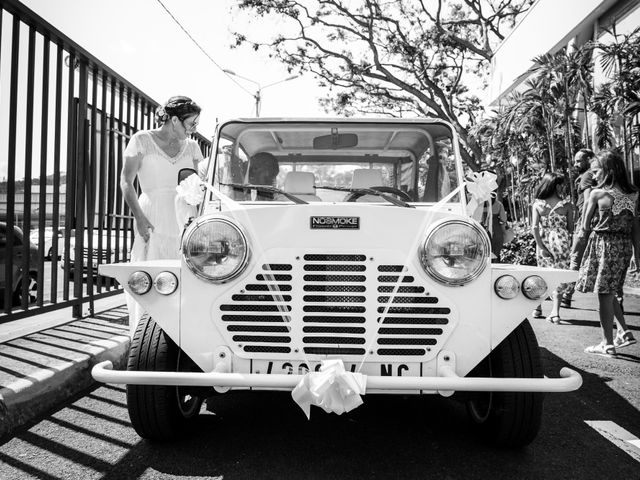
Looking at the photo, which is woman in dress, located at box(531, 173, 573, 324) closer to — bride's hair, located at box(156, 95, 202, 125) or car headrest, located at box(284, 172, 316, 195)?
car headrest, located at box(284, 172, 316, 195)

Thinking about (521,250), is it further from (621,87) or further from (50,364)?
(50,364)

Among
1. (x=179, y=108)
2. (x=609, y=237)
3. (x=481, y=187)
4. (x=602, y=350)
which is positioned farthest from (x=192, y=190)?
(x=602, y=350)

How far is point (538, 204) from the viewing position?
6695 millimetres

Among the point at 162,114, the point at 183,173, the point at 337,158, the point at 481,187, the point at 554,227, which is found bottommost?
the point at 554,227

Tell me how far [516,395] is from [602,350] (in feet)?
8.98

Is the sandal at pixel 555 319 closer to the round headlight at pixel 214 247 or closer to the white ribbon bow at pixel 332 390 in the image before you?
the white ribbon bow at pixel 332 390

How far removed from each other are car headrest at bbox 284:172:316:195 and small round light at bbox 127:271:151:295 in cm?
127

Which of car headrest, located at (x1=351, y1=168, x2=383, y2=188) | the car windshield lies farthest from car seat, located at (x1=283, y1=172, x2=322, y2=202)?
car headrest, located at (x1=351, y1=168, x2=383, y2=188)

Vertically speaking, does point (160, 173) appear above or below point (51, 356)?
above

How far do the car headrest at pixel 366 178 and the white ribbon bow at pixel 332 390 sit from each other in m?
1.66

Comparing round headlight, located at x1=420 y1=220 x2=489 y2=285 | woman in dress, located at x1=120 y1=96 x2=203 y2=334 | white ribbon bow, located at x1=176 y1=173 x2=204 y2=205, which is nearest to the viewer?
round headlight, located at x1=420 y1=220 x2=489 y2=285

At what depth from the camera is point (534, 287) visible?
8.30 ft

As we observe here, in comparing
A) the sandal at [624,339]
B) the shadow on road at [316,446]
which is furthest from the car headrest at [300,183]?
the sandal at [624,339]

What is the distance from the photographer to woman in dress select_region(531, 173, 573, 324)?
639cm
